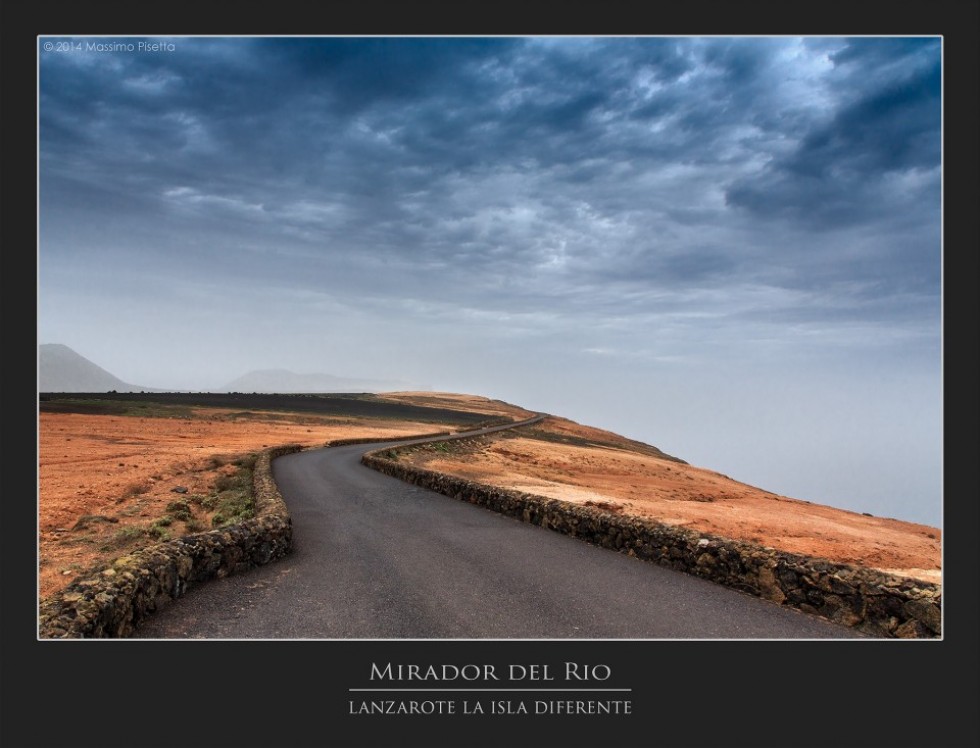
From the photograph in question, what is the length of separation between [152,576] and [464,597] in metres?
4.94

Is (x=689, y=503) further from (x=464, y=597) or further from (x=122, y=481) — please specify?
(x=122, y=481)

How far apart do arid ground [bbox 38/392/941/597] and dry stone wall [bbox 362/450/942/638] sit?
8.85 metres

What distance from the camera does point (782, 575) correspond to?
29.0 ft

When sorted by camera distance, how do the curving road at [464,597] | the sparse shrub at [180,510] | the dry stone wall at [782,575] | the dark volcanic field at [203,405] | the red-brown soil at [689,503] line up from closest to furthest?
the dry stone wall at [782,575]
the curving road at [464,597]
the sparse shrub at [180,510]
the red-brown soil at [689,503]
the dark volcanic field at [203,405]

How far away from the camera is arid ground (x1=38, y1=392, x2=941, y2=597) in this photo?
1611 cm

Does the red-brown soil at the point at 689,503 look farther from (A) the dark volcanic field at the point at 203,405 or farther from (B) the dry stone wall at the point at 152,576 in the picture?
(A) the dark volcanic field at the point at 203,405

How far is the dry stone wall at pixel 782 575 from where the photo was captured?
7.49m

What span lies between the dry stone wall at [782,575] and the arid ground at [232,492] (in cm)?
885

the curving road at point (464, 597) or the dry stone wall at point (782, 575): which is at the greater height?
the dry stone wall at point (782, 575)

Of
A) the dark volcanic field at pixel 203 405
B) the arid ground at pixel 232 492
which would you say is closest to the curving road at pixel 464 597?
the arid ground at pixel 232 492
